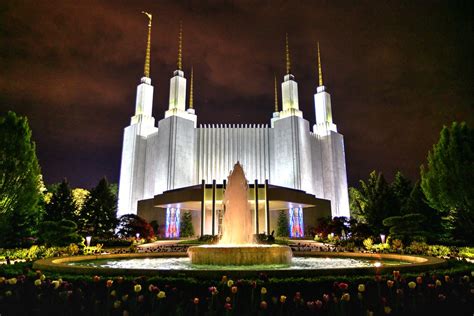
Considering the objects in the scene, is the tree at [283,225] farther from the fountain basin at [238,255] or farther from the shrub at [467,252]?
the fountain basin at [238,255]

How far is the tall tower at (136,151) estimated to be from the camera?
123 feet

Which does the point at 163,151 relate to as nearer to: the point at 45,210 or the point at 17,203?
the point at 45,210

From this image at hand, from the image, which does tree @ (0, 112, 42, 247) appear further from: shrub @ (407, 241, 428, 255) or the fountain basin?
shrub @ (407, 241, 428, 255)

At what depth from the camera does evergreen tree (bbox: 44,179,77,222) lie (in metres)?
22.6

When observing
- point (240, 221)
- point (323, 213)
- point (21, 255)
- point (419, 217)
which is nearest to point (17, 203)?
point (21, 255)

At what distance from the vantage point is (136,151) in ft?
126

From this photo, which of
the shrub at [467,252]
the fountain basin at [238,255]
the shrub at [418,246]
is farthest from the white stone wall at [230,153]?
the fountain basin at [238,255]

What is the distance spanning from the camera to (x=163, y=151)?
118 feet

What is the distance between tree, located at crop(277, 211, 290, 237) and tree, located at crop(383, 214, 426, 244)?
18232 millimetres

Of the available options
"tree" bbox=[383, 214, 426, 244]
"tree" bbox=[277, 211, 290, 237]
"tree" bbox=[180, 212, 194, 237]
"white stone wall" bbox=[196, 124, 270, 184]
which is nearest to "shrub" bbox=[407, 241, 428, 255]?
"tree" bbox=[383, 214, 426, 244]

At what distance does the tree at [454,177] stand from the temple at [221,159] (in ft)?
43.9

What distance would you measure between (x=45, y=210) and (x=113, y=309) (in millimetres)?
22399

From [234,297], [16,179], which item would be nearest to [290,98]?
[16,179]

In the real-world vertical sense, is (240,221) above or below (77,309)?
above
